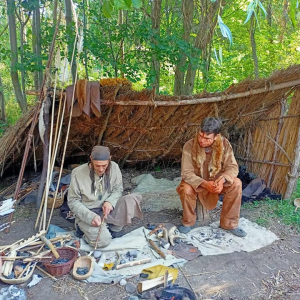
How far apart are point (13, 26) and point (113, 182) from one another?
4.88 m

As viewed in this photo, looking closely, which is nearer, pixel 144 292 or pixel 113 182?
pixel 144 292

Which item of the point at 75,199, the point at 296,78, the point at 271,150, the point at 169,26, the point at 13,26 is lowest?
the point at 75,199

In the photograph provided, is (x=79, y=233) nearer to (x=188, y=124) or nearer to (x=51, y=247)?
(x=51, y=247)

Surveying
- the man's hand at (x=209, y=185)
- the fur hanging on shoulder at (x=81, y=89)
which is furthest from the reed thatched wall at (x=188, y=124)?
the man's hand at (x=209, y=185)

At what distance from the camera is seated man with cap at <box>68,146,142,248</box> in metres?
2.98

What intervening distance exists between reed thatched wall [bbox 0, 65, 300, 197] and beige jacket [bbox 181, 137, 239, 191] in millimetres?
902

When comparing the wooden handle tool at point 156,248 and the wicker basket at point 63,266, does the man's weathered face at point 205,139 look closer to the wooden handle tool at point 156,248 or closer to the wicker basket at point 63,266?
the wooden handle tool at point 156,248

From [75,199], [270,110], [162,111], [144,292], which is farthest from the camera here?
[270,110]

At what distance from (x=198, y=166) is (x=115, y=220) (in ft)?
3.77

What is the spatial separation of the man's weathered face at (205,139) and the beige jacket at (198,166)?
0.12 meters

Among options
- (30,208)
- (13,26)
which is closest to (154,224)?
(30,208)

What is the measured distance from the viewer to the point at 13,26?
6.23 meters

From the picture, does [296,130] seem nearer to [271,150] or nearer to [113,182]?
[271,150]

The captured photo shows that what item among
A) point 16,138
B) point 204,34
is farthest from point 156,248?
point 204,34
